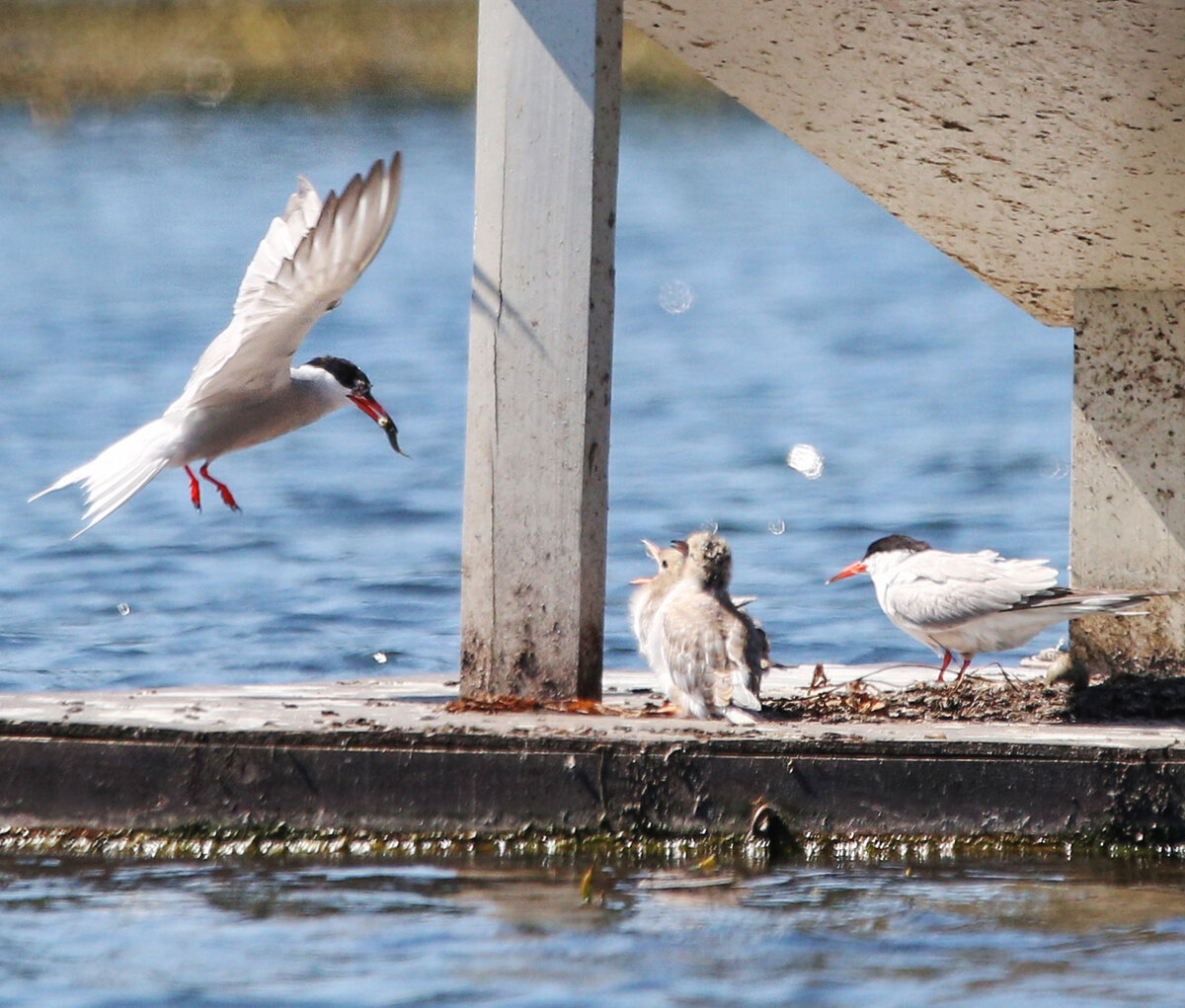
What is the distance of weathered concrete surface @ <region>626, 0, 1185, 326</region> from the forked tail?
2322 millimetres

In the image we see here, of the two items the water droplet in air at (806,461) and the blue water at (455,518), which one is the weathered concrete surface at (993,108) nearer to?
the blue water at (455,518)

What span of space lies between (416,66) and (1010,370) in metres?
21.8

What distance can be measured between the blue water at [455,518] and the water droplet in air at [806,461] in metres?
0.14

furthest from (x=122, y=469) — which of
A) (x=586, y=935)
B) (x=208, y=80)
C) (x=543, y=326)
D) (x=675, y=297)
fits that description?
(x=208, y=80)

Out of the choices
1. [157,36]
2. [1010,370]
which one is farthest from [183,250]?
[1010,370]

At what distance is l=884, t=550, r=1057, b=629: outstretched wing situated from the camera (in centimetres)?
679

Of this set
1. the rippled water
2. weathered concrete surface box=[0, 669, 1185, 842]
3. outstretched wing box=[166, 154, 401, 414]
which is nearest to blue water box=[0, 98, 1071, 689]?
outstretched wing box=[166, 154, 401, 414]

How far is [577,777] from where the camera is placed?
18.5 ft

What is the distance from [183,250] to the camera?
3653cm

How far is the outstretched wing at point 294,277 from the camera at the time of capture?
20.4 feet

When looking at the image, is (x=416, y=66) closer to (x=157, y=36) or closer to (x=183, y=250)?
(x=157, y=36)

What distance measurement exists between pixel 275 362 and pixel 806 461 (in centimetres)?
1071

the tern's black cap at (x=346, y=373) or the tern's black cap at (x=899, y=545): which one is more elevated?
the tern's black cap at (x=346, y=373)

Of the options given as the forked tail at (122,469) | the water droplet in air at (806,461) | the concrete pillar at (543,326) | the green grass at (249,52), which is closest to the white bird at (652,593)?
the concrete pillar at (543,326)
